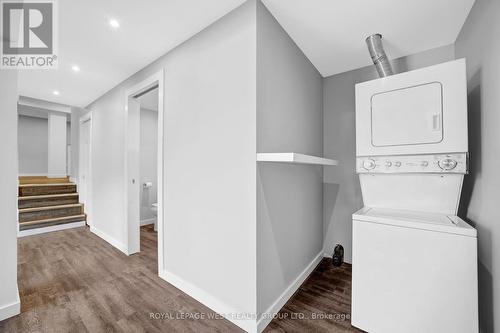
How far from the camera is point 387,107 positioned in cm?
162

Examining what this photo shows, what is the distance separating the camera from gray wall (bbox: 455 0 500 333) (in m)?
1.22

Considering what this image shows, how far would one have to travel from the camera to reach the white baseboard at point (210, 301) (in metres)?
1.48

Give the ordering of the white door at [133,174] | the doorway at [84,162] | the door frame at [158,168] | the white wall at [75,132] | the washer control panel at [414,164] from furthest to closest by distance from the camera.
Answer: the white wall at [75,132]
the doorway at [84,162]
the white door at [133,174]
the door frame at [158,168]
the washer control panel at [414,164]

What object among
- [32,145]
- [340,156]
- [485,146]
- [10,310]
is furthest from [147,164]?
[32,145]

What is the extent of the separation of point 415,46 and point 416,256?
2.04m

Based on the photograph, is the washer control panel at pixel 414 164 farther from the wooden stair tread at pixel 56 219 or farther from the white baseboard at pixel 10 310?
the wooden stair tread at pixel 56 219

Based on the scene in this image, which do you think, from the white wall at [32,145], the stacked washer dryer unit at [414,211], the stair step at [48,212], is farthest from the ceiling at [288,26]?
the white wall at [32,145]

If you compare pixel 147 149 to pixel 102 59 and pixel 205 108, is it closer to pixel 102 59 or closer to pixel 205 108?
pixel 102 59

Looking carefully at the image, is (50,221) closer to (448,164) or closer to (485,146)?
(448,164)

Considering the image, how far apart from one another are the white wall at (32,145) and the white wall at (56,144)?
2.51m

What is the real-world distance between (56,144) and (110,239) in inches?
150

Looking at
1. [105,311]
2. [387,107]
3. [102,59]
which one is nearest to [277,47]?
[387,107]
